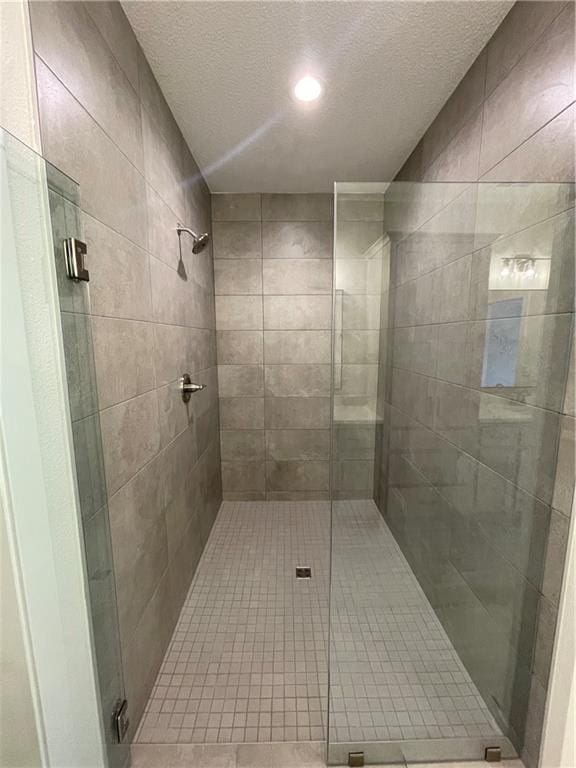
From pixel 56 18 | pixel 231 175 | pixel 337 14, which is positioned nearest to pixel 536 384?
pixel 337 14

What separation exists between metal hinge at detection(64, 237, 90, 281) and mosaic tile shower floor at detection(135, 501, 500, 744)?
1.51 meters

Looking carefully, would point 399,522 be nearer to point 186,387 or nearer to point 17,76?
point 186,387

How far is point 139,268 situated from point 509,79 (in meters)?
1.42

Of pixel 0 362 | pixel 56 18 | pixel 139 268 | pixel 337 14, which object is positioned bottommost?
pixel 0 362

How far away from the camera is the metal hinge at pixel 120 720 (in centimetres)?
98

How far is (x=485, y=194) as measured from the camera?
3.93 ft

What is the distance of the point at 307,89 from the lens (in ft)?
4.48

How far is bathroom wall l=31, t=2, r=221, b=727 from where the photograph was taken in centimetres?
83

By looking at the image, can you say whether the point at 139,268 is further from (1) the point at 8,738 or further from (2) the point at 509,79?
(2) the point at 509,79

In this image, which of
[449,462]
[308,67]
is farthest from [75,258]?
[449,462]

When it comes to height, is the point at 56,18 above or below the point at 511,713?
above

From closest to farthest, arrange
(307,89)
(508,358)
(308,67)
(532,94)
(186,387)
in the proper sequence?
(532,94)
(508,358)
(308,67)
(307,89)
(186,387)

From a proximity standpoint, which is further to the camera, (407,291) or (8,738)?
(407,291)

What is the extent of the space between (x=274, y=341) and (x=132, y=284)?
4.85 feet
